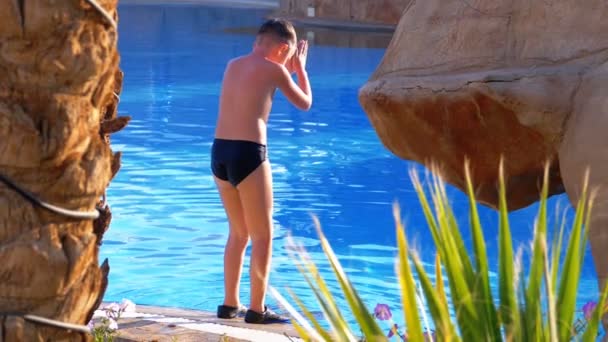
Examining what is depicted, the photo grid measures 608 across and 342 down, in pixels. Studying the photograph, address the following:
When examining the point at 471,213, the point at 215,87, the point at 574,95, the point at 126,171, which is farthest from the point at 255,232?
the point at 215,87

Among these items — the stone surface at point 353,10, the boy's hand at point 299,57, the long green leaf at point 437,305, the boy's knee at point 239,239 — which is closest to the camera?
the long green leaf at point 437,305

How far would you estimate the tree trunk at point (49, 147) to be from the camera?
250 cm

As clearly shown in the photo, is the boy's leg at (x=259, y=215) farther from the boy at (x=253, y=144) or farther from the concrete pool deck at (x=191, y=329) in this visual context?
the concrete pool deck at (x=191, y=329)

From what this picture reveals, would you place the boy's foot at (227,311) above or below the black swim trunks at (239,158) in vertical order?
below

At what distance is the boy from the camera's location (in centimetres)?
498

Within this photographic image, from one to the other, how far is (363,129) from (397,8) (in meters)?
11.6

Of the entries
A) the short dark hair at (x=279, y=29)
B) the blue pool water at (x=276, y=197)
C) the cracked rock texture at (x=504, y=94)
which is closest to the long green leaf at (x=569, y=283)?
the blue pool water at (x=276, y=197)

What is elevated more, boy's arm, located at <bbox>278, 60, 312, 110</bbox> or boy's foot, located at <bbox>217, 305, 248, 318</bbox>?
boy's arm, located at <bbox>278, 60, 312, 110</bbox>

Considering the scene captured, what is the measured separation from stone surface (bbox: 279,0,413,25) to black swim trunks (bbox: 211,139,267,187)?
18594 millimetres

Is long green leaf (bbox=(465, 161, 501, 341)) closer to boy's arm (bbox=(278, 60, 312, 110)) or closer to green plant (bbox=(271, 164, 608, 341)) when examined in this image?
green plant (bbox=(271, 164, 608, 341))

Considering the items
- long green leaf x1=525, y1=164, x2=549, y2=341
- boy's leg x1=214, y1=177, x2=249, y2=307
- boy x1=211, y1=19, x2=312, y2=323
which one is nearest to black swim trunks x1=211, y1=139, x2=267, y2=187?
boy x1=211, y1=19, x2=312, y2=323

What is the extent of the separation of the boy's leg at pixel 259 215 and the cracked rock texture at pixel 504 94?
2.08 ft

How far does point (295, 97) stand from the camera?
16.9 feet

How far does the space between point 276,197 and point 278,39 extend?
469 centimetres
